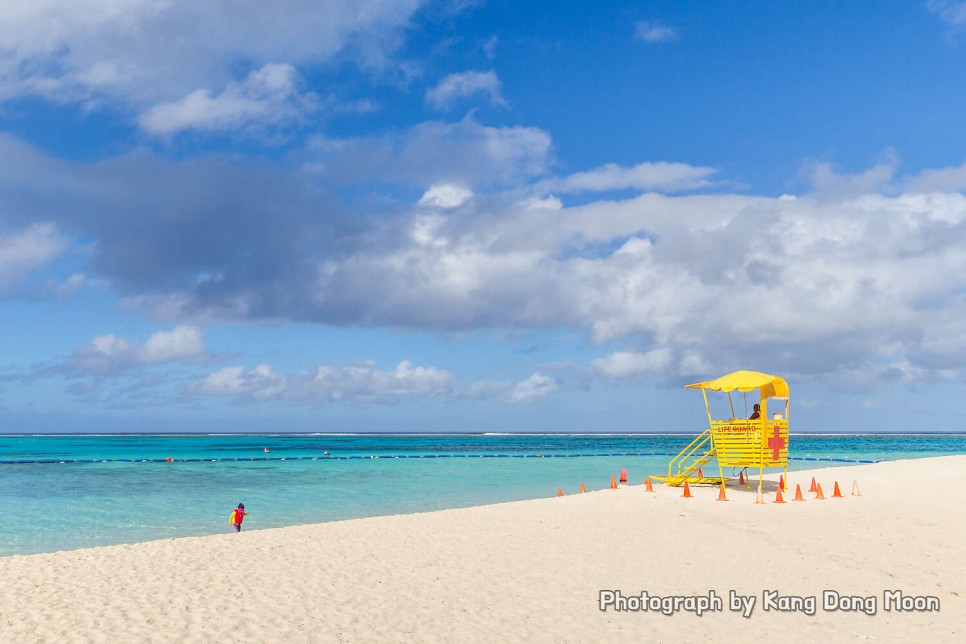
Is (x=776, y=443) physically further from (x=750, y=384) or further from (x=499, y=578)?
(x=499, y=578)

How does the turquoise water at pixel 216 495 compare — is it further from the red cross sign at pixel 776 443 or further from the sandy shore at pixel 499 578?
the red cross sign at pixel 776 443

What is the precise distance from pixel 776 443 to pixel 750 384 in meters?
2.07

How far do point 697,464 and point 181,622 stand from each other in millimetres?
20545

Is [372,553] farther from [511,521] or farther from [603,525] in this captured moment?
[603,525]

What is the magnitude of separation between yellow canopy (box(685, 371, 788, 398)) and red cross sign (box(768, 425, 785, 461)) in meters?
1.30

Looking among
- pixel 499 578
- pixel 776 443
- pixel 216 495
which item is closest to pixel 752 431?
pixel 776 443

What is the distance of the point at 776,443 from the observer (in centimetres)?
2262

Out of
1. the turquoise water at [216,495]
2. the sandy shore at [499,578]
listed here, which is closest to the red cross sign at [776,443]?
the sandy shore at [499,578]

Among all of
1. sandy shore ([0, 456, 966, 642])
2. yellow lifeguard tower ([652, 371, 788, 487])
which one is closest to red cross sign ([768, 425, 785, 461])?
yellow lifeguard tower ([652, 371, 788, 487])

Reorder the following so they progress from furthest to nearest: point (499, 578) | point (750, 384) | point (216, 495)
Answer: point (216, 495)
point (750, 384)
point (499, 578)

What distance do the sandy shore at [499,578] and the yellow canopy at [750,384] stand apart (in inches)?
199

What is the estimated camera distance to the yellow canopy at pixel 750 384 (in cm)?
2259

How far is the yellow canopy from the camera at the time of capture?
74.1ft

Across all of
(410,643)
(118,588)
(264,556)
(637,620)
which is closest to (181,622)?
(118,588)
